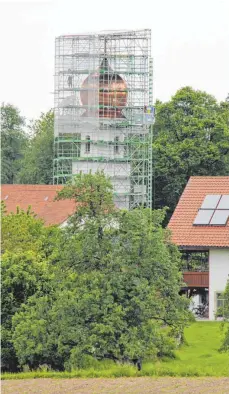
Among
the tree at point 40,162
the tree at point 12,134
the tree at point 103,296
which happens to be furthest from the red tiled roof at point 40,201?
the tree at point 12,134

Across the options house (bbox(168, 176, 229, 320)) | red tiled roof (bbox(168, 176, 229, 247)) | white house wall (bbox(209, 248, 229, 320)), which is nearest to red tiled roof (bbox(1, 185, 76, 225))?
red tiled roof (bbox(168, 176, 229, 247))

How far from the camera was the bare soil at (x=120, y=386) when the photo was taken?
27141 millimetres

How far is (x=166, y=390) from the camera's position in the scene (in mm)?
27188

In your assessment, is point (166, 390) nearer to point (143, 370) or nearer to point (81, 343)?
point (143, 370)

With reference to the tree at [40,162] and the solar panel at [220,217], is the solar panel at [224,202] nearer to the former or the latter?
the solar panel at [220,217]

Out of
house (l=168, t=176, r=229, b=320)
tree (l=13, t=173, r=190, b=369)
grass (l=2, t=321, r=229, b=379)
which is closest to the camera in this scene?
grass (l=2, t=321, r=229, b=379)

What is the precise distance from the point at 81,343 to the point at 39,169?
2573 inches

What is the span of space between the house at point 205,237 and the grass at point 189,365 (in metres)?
2.68

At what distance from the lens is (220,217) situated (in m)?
56.4

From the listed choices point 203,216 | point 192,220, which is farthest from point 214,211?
point 192,220

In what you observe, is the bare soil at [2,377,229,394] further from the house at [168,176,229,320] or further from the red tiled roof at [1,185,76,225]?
the red tiled roof at [1,185,76,225]

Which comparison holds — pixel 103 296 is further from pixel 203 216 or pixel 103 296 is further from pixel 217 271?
pixel 203 216

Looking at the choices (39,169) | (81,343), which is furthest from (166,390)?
(39,169)

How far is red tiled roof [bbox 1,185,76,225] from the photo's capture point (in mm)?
61906
